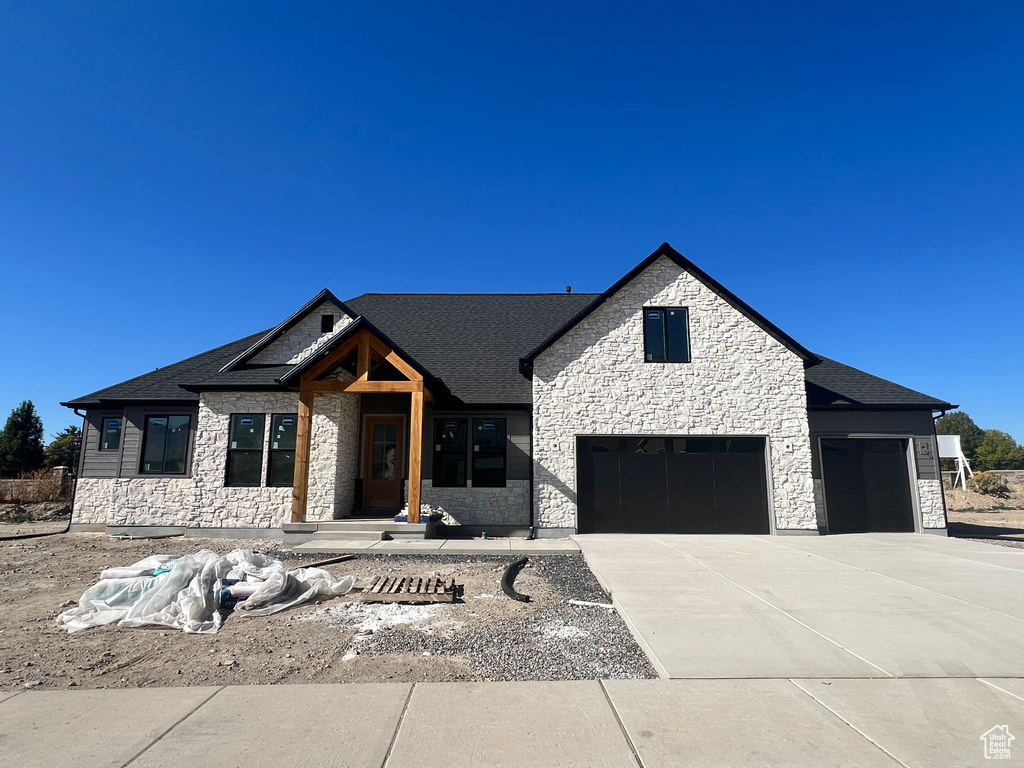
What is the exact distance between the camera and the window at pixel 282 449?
41.1ft

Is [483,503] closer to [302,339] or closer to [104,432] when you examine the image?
[302,339]

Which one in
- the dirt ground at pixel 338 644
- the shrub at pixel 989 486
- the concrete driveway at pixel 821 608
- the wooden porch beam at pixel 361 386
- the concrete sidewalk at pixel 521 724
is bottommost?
the dirt ground at pixel 338 644

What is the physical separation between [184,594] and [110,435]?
35.8 feet

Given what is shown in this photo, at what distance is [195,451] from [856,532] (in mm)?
16413

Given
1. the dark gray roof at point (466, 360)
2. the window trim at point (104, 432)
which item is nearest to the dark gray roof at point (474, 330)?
the dark gray roof at point (466, 360)

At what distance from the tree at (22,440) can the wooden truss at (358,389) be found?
32.2m

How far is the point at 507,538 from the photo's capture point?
1212cm

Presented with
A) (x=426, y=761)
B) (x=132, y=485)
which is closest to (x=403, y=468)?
(x=132, y=485)

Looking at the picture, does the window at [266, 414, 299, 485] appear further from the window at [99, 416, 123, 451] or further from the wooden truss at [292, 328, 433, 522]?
the window at [99, 416, 123, 451]

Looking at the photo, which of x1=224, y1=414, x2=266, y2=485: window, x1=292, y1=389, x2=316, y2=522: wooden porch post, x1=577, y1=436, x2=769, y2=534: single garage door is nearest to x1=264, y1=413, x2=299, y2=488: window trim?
x1=224, y1=414, x2=266, y2=485: window

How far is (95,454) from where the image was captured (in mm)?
14000

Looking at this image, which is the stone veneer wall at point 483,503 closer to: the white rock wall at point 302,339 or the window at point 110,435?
the white rock wall at point 302,339

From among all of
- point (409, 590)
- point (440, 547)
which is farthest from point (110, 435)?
point (409, 590)

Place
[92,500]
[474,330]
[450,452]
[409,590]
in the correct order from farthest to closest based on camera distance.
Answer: [474,330]
[92,500]
[450,452]
[409,590]
